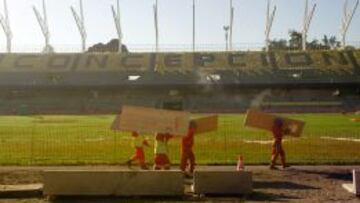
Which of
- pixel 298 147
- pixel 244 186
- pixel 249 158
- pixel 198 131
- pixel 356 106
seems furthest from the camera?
pixel 356 106

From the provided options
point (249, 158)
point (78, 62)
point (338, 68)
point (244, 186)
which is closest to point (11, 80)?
point (78, 62)

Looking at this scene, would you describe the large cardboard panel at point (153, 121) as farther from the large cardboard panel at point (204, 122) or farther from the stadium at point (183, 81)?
the stadium at point (183, 81)

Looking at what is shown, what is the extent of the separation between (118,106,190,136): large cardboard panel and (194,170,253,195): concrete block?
6.08ft

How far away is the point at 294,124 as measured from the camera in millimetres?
22109

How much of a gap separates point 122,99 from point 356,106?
26096mm

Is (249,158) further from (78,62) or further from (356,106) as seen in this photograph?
(78,62)

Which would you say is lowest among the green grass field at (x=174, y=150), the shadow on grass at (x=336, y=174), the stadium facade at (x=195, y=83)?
the shadow on grass at (x=336, y=174)

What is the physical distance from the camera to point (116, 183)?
1545 cm

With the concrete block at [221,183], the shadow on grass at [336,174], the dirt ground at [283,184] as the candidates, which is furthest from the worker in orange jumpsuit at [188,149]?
the shadow on grass at [336,174]

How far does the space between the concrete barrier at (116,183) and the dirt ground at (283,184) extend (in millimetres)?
210

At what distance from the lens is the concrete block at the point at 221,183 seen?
15789 mm

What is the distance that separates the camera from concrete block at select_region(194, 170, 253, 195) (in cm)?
1579

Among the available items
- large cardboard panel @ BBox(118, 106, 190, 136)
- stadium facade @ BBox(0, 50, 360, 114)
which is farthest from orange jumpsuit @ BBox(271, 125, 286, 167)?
stadium facade @ BBox(0, 50, 360, 114)

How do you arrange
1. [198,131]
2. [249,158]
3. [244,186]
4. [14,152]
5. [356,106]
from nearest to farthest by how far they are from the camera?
1. [244,186]
2. [198,131]
3. [249,158]
4. [14,152]
5. [356,106]
